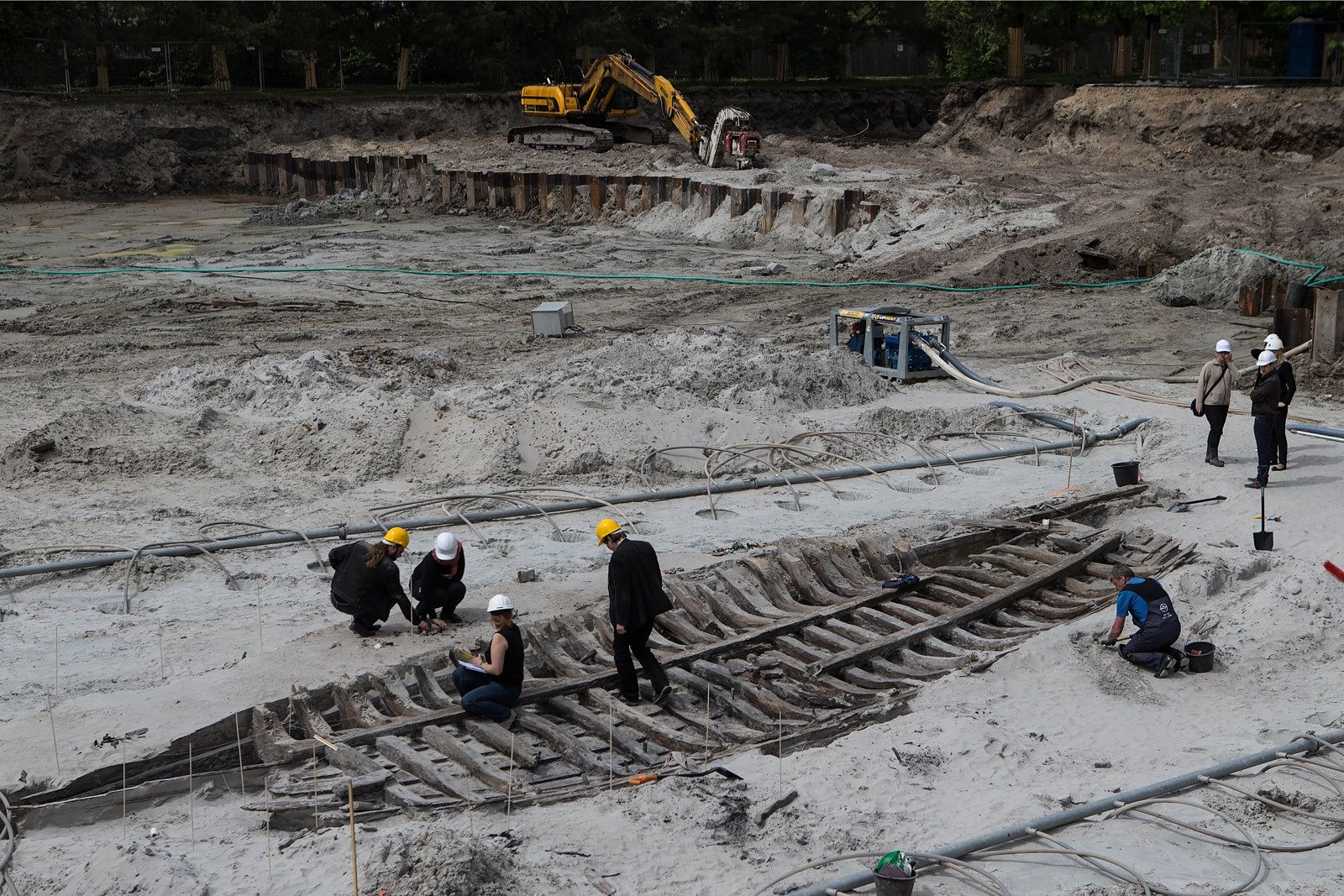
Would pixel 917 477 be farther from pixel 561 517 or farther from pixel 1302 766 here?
pixel 1302 766

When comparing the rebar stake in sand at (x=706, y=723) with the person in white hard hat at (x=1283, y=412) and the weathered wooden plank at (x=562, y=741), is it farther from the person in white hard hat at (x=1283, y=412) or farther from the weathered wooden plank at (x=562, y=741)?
the person in white hard hat at (x=1283, y=412)

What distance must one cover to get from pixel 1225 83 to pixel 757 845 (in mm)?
34927

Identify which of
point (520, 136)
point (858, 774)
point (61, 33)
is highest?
point (61, 33)

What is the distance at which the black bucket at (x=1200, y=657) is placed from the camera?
9.91 meters

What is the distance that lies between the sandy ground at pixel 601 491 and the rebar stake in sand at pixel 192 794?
4cm

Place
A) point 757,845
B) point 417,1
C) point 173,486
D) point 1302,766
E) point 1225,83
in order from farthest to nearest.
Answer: point 417,1 < point 1225,83 < point 173,486 < point 1302,766 < point 757,845

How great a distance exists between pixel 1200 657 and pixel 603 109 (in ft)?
105

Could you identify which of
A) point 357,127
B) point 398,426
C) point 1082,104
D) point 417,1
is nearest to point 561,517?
point 398,426

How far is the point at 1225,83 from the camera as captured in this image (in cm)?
3694

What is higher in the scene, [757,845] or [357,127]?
[357,127]

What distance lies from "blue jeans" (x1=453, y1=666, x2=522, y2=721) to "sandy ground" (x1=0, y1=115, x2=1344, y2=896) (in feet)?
3.67

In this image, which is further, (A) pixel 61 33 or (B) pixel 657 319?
(A) pixel 61 33

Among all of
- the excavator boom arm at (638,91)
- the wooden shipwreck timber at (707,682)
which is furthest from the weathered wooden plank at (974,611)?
the excavator boom arm at (638,91)

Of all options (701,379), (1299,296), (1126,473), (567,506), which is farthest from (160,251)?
(1126,473)
